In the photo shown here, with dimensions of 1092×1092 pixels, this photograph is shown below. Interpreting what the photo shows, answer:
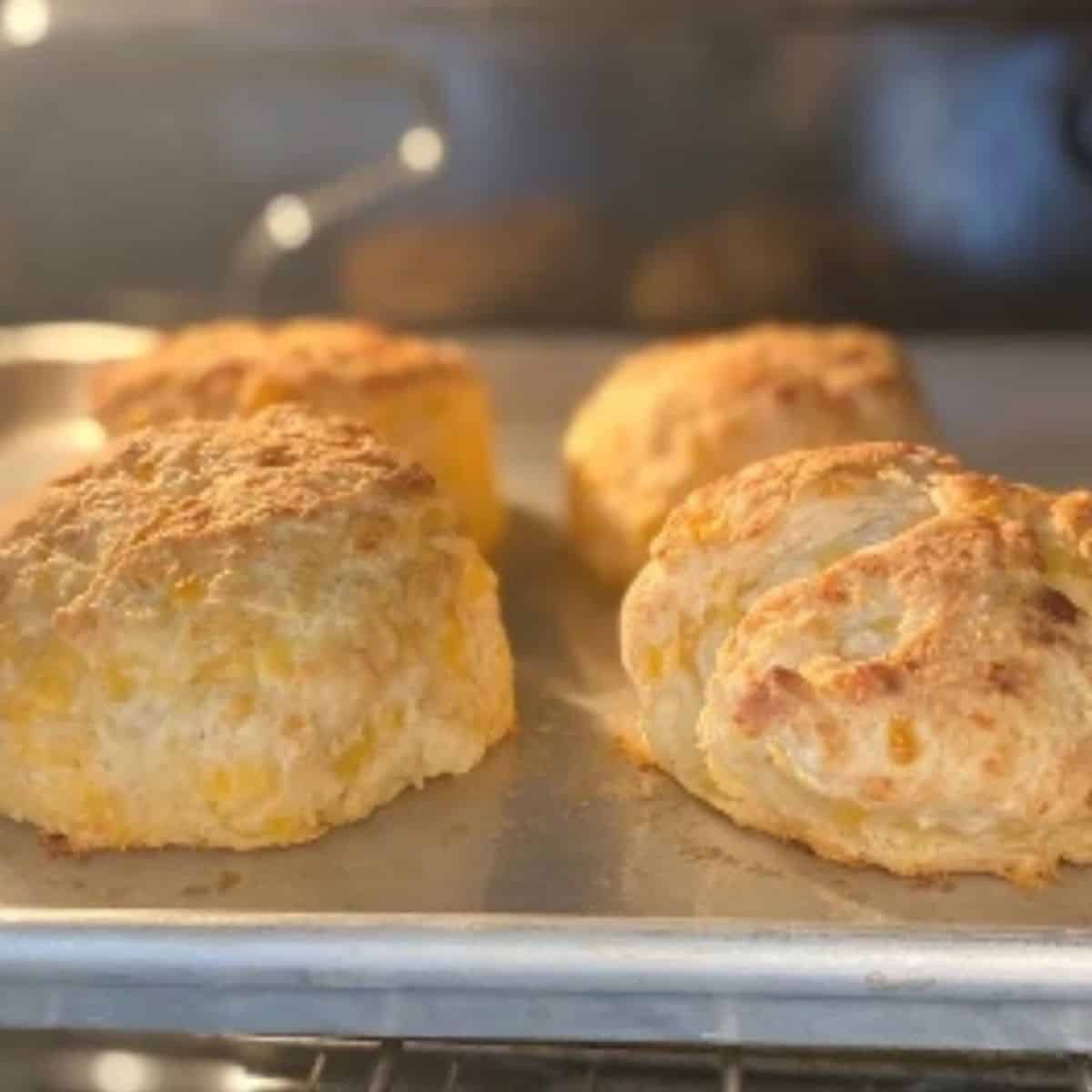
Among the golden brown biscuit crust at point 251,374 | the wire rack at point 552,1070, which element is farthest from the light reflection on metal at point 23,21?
the wire rack at point 552,1070

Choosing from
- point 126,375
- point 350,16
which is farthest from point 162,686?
point 350,16

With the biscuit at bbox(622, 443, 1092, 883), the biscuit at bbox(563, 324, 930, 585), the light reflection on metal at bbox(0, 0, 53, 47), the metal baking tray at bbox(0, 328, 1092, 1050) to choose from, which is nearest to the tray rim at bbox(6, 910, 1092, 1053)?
the metal baking tray at bbox(0, 328, 1092, 1050)

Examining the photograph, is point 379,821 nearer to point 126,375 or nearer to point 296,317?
point 126,375

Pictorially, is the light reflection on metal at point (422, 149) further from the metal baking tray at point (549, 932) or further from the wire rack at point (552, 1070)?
the wire rack at point (552, 1070)

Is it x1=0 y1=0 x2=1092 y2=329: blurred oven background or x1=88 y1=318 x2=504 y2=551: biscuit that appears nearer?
x1=88 y1=318 x2=504 y2=551: biscuit

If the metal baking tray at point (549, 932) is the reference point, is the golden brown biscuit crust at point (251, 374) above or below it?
above

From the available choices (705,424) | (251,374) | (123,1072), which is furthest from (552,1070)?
(251,374)

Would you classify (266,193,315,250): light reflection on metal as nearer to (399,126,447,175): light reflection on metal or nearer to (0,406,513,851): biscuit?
(399,126,447,175): light reflection on metal
